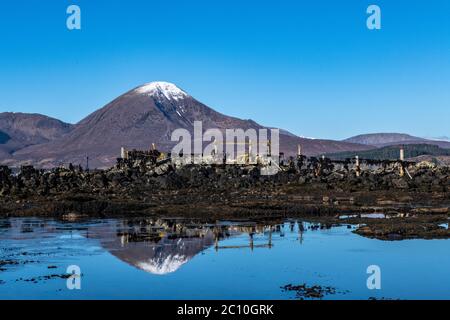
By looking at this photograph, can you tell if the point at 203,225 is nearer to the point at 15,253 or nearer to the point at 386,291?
the point at 15,253

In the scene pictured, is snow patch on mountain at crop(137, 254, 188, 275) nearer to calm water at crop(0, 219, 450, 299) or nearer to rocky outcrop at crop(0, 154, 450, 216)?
calm water at crop(0, 219, 450, 299)

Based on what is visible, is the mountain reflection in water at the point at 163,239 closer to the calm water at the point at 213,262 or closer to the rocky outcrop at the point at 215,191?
the calm water at the point at 213,262

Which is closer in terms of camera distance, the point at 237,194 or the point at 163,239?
the point at 163,239

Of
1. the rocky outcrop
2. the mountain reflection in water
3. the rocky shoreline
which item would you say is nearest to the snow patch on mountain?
the mountain reflection in water

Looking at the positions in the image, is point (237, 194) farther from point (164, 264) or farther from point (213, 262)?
point (164, 264)

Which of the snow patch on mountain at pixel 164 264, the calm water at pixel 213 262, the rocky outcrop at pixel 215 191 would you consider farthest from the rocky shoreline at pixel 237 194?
the snow patch on mountain at pixel 164 264

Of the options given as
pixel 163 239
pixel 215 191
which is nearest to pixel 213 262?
pixel 163 239
